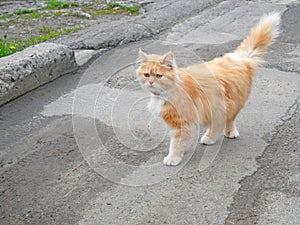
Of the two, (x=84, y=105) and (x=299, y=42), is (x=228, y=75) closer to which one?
(x=84, y=105)

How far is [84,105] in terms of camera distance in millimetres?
5625

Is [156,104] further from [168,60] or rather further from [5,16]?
[5,16]

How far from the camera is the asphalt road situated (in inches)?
145

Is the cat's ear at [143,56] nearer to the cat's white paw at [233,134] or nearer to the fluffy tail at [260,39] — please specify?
the fluffy tail at [260,39]

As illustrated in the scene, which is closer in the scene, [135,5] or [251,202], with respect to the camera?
[251,202]

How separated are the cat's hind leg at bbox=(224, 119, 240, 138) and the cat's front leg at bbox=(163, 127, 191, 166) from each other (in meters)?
0.63

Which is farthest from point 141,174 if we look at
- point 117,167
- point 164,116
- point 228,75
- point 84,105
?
point 84,105

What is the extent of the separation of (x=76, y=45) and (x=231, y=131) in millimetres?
3526

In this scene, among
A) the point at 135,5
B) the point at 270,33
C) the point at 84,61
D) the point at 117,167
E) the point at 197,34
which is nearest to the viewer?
the point at 117,167

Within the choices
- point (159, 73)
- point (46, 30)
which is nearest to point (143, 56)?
point (159, 73)

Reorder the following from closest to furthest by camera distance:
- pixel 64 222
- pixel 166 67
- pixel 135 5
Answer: pixel 64 222
pixel 166 67
pixel 135 5

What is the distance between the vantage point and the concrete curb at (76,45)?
A: 228 inches

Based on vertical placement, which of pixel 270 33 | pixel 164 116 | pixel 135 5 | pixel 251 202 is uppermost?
pixel 270 33

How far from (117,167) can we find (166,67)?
1.04 metres
